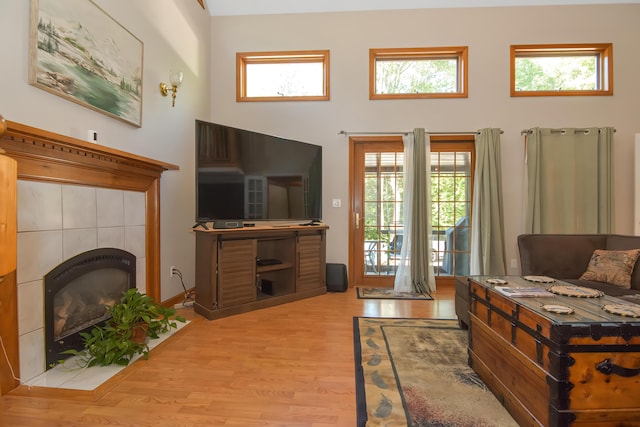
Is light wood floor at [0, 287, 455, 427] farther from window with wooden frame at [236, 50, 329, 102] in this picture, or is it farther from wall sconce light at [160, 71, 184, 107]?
window with wooden frame at [236, 50, 329, 102]

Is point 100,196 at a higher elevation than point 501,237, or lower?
higher

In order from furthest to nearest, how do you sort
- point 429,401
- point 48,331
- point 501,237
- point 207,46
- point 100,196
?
1. point 207,46
2. point 501,237
3. point 100,196
4. point 48,331
5. point 429,401

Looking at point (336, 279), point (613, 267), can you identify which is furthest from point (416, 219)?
point (613, 267)

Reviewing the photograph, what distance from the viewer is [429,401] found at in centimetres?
157

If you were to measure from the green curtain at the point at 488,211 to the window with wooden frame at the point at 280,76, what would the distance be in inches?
86.1

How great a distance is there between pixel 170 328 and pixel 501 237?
3.74 meters

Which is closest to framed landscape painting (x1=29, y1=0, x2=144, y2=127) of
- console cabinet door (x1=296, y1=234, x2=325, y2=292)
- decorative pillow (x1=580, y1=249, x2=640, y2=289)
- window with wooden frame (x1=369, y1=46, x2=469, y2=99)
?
console cabinet door (x1=296, y1=234, x2=325, y2=292)

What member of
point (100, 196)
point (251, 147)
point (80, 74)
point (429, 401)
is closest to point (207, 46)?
point (251, 147)

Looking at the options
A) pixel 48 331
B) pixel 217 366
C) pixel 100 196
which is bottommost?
pixel 217 366

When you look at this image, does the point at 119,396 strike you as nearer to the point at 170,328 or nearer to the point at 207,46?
the point at 170,328

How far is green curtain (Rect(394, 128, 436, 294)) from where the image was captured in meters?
3.81

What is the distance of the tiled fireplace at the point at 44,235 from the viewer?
5.50 ft

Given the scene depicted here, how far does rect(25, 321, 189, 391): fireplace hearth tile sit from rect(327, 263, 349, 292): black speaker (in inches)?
89.2

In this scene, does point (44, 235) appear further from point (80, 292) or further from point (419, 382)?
point (419, 382)
